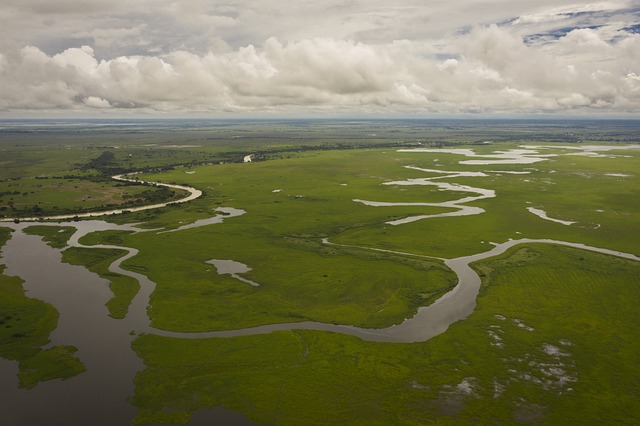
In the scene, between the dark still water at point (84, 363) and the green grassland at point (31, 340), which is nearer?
the dark still water at point (84, 363)

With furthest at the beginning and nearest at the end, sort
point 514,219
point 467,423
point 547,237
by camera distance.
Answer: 1. point 514,219
2. point 547,237
3. point 467,423

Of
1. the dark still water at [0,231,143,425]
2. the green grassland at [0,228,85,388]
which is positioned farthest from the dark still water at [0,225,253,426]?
the green grassland at [0,228,85,388]

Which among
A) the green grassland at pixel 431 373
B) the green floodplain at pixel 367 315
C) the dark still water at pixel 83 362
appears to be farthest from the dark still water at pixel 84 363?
the green grassland at pixel 431 373

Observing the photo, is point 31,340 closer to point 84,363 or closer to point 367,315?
point 84,363

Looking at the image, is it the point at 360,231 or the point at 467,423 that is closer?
the point at 467,423

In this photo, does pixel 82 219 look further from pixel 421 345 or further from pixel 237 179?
pixel 421 345

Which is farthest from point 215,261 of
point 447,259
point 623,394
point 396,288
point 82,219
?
point 623,394

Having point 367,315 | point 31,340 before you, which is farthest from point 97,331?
point 367,315

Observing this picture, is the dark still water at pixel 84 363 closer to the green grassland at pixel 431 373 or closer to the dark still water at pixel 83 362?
the dark still water at pixel 83 362
